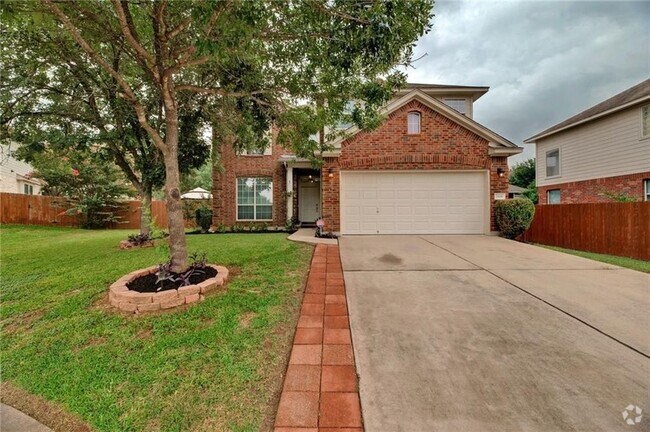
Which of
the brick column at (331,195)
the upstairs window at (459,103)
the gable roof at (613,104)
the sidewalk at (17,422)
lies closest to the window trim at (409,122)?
the brick column at (331,195)

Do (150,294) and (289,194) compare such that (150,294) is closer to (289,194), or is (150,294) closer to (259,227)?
Answer: (259,227)

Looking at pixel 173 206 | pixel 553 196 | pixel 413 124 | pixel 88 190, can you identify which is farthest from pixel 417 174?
pixel 88 190

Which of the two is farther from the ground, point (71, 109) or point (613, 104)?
point (613, 104)

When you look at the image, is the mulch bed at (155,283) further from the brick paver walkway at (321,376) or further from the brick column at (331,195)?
the brick column at (331,195)

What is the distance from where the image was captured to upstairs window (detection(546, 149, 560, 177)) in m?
15.4

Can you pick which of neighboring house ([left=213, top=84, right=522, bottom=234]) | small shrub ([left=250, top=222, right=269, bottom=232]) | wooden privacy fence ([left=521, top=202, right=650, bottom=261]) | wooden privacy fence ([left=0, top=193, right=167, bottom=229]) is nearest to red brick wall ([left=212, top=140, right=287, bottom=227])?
small shrub ([left=250, top=222, right=269, bottom=232])

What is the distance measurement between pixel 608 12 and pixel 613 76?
307 inches

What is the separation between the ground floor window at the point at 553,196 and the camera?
50.3ft

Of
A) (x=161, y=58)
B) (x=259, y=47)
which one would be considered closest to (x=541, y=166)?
(x=259, y=47)

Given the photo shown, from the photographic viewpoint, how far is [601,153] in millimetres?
12727

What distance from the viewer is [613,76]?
1366cm

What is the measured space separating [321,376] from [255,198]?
12485 mm

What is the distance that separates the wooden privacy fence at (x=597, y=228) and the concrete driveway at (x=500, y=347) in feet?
11.5

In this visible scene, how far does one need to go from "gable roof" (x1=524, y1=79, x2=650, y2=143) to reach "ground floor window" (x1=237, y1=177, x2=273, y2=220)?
15.2 meters
